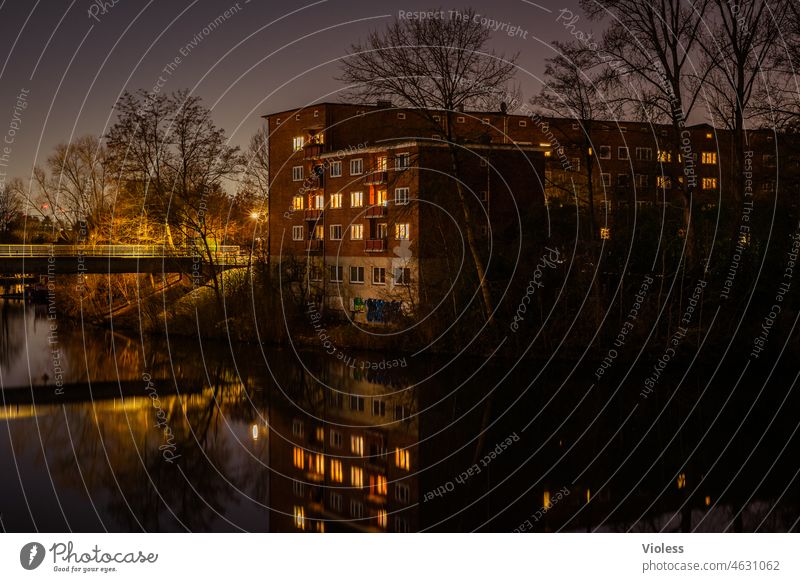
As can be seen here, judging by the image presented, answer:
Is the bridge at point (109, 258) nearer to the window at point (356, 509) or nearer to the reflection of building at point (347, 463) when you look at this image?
the reflection of building at point (347, 463)

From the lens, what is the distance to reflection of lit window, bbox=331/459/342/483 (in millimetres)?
20656

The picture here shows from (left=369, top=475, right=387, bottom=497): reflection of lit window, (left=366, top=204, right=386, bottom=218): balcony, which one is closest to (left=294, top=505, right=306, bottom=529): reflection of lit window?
(left=369, top=475, right=387, bottom=497): reflection of lit window

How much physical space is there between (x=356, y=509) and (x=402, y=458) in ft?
13.9

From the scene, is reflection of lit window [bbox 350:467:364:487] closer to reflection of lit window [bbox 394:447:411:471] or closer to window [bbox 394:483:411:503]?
window [bbox 394:483:411:503]

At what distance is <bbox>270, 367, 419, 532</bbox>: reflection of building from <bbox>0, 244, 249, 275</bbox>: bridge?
63.3 feet

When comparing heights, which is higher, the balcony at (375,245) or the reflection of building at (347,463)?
the balcony at (375,245)

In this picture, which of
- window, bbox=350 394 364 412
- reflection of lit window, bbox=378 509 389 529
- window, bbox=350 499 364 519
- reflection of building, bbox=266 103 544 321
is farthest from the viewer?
reflection of building, bbox=266 103 544 321

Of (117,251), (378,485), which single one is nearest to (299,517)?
(378,485)

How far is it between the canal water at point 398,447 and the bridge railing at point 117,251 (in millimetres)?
9864

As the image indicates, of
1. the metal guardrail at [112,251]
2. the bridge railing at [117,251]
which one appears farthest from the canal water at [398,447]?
the bridge railing at [117,251]

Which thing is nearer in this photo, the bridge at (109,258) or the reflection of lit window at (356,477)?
the reflection of lit window at (356,477)

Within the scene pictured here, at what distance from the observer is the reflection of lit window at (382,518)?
57.3 feet

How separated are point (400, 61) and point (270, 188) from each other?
31803mm
